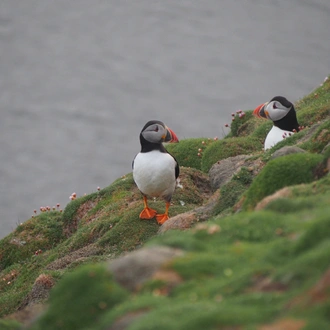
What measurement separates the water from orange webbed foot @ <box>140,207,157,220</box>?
18.4 meters

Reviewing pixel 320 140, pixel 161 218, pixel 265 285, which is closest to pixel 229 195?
pixel 320 140

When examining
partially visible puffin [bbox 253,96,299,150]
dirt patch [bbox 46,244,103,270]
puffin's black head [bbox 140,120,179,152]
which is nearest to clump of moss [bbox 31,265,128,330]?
dirt patch [bbox 46,244,103,270]

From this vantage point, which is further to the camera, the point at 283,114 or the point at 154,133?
the point at 283,114

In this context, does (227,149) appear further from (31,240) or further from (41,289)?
(41,289)

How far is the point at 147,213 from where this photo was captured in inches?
517

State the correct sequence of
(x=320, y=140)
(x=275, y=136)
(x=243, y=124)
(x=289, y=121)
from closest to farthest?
(x=320, y=140)
(x=275, y=136)
(x=289, y=121)
(x=243, y=124)

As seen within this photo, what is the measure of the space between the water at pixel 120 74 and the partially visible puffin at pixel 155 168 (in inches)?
725

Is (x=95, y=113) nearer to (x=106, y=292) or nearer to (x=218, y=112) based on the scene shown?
(x=218, y=112)

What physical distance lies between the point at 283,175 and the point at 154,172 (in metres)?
4.23

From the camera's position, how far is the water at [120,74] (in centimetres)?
3728

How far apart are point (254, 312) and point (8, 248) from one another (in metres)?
10.9

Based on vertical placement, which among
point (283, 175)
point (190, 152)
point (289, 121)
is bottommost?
point (283, 175)

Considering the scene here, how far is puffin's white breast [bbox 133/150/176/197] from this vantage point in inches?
512

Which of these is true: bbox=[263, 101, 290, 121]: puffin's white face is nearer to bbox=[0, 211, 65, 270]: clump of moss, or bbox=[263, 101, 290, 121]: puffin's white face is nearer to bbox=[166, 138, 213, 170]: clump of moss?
bbox=[166, 138, 213, 170]: clump of moss
